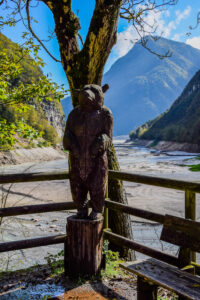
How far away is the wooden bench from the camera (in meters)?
2.27

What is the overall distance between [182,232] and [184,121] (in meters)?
67.6

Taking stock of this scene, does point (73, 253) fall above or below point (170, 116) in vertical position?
below

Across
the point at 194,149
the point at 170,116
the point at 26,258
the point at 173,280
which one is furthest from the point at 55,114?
the point at 173,280

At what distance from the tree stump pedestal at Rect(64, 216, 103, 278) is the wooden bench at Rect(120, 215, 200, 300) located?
24.1 inches

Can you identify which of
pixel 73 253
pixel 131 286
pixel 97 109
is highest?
pixel 97 109

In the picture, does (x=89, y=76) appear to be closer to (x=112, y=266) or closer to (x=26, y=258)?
(x=112, y=266)

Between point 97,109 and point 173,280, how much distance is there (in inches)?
76.2

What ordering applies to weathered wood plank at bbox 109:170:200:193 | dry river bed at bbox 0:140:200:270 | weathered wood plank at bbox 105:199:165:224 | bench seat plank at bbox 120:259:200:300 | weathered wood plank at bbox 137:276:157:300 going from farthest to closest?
dry river bed at bbox 0:140:200:270 → weathered wood plank at bbox 105:199:165:224 → weathered wood plank at bbox 109:170:200:193 → weathered wood plank at bbox 137:276:157:300 → bench seat plank at bbox 120:259:200:300

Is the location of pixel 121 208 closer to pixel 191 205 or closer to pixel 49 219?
pixel 191 205

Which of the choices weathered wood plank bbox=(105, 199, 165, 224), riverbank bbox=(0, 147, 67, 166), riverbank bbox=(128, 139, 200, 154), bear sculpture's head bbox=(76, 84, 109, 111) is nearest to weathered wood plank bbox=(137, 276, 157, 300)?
weathered wood plank bbox=(105, 199, 165, 224)

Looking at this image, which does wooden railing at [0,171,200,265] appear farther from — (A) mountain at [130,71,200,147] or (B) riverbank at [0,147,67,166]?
(A) mountain at [130,71,200,147]

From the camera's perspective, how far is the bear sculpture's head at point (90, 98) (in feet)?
10.6

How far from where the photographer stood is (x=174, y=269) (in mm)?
2518

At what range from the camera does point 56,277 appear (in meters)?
3.35
